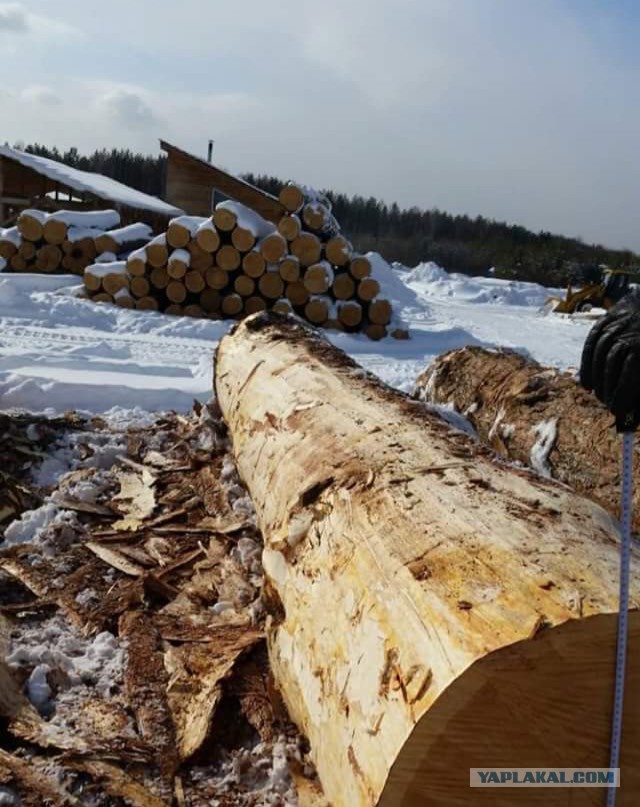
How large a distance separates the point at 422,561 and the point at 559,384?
313 centimetres

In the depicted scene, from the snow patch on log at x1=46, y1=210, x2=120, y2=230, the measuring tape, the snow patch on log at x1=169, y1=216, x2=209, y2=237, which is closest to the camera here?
the measuring tape

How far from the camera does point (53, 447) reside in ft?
17.0

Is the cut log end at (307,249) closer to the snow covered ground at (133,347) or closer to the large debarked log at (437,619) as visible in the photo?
the snow covered ground at (133,347)

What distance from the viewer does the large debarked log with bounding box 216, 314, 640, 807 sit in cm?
155

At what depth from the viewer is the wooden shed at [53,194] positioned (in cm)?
2056

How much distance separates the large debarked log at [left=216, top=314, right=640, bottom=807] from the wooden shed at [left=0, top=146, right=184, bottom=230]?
19512 mm

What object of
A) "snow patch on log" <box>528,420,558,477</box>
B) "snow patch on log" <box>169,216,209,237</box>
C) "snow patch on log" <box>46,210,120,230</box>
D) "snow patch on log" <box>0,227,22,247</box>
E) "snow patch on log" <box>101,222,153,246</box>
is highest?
"snow patch on log" <box>169,216,209,237</box>

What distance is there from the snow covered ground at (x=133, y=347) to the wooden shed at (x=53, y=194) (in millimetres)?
8071

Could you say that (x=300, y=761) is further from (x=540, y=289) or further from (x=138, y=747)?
(x=540, y=289)

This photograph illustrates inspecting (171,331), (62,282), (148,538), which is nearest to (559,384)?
(148,538)

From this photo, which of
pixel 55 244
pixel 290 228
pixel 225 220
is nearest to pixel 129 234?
pixel 55 244

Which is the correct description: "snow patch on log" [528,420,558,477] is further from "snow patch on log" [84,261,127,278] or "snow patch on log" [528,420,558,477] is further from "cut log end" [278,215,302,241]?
"snow patch on log" [84,261,127,278]

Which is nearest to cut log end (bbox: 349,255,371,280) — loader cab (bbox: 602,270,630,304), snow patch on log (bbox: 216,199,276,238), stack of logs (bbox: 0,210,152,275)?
snow patch on log (bbox: 216,199,276,238)

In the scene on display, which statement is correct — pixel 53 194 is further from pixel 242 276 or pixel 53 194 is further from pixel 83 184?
pixel 242 276
